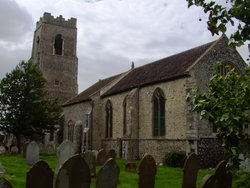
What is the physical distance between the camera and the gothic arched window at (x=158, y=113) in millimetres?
20609

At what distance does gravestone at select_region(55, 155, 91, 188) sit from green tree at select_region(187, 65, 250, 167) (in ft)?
11.1

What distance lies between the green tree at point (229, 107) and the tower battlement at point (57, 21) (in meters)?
37.5

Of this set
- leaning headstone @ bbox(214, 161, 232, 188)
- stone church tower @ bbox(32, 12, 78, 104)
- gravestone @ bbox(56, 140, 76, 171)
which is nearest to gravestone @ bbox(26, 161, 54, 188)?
leaning headstone @ bbox(214, 161, 232, 188)

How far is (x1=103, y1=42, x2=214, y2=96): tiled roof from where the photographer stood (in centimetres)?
2011

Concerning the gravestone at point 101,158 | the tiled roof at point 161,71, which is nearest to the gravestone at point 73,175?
the gravestone at point 101,158

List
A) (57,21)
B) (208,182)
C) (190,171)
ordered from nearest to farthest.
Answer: (208,182) → (190,171) → (57,21)

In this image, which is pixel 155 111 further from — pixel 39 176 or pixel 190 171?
pixel 39 176

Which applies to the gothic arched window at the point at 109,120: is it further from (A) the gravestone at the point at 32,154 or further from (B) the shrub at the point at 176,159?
(A) the gravestone at the point at 32,154

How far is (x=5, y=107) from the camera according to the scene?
2642cm

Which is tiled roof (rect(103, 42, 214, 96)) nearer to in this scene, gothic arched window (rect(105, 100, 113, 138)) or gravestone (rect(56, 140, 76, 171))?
gothic arched window (rect(105, 100, 113, 138))

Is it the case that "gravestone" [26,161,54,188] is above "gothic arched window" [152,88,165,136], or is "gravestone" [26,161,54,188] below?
below

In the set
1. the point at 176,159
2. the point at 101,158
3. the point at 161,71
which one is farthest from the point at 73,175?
the point at 161,71

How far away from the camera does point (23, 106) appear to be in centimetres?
2614

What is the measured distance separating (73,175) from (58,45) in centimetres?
3517
